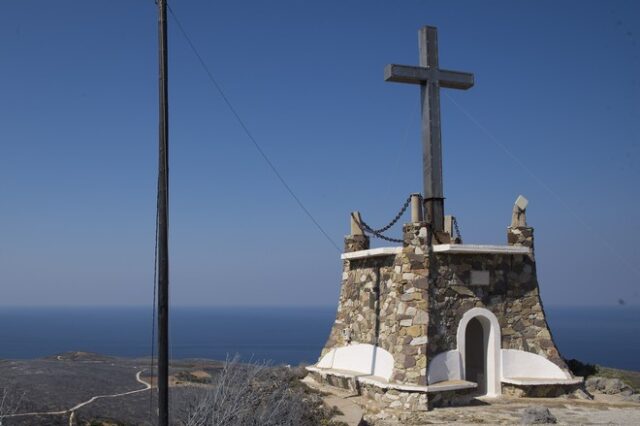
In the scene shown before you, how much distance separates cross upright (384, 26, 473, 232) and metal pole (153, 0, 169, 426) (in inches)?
251

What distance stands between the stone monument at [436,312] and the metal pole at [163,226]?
5383mm

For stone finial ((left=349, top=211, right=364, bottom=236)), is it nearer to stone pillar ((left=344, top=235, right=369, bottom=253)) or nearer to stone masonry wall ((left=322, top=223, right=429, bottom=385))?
stone pillar ((left=344, top=235, right=369, bottom=253))

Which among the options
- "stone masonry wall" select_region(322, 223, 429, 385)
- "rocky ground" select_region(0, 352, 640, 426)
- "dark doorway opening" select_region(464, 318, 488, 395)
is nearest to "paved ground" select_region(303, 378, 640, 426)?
"rocky ground" select_region(0, 352, 640, 426)

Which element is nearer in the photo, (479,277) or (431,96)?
(479,277)

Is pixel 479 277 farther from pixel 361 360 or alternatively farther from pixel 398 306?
pixel 361 360

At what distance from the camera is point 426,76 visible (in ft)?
42.6

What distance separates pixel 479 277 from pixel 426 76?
13.7 ft

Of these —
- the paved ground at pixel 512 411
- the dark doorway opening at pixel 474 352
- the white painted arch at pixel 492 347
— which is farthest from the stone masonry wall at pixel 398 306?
the dark doorway opening at pixel 474 352

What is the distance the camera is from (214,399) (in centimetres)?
778

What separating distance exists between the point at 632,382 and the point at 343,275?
7086 millimetres

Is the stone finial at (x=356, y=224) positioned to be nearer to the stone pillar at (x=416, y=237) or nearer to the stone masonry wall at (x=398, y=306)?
the stone masonry wall at (x=398, y=306)

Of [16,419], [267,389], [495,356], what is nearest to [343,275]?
[495,356]

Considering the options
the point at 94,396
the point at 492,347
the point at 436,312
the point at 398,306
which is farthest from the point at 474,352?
the point at 94,396

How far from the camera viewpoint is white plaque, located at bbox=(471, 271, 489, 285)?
479 inches
